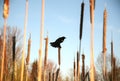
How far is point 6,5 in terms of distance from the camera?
349 centimetres

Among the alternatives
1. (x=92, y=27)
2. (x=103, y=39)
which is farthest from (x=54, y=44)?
(x=92, y=27)

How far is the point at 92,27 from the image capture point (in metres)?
2.62

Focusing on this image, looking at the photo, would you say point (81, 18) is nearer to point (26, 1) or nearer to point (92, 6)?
point (92, 6)

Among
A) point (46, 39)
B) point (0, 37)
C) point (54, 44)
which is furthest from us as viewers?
point (0, 37)

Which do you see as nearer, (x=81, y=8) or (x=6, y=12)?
(x=81, y=8)

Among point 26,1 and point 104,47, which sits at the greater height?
point 26,1

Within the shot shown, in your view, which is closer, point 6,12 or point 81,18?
point 81,18

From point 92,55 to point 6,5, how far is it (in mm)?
1667

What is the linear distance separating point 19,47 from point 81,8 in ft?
54.9

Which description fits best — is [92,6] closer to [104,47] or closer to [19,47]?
[104,47]

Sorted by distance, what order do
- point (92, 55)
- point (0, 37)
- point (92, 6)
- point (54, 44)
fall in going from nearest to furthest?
point (92, 55)
point (92, 6)
point (54, 44)
point (0, 37)

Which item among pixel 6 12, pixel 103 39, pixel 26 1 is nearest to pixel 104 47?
pixel 103 39

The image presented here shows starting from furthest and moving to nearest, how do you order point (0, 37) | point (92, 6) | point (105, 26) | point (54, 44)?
point (0, 37) < point (54, 44) < point (105, 26) < point (92, 6)

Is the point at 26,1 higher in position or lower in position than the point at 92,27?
higher
